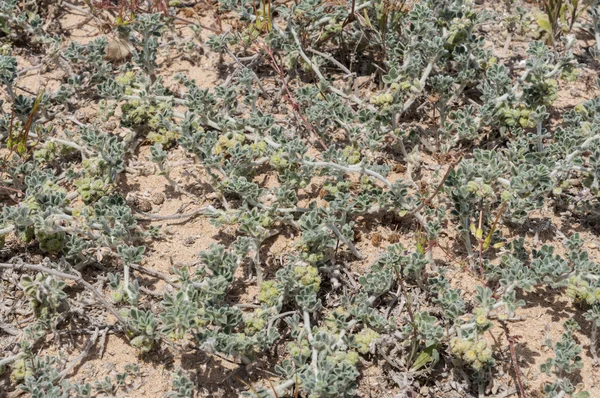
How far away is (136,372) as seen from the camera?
381cm

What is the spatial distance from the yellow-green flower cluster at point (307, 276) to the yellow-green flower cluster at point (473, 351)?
85 centimetres

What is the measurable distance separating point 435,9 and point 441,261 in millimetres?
2059

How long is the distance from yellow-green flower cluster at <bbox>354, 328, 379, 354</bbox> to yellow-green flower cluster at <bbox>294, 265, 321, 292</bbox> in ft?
1.30

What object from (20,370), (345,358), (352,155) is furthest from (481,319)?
(20,370)

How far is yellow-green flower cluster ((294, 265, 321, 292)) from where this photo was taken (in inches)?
153

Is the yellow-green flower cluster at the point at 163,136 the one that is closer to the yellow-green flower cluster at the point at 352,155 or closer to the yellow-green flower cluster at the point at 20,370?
the yellow-green flower cluster at the point at 352,155

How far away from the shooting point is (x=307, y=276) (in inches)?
153

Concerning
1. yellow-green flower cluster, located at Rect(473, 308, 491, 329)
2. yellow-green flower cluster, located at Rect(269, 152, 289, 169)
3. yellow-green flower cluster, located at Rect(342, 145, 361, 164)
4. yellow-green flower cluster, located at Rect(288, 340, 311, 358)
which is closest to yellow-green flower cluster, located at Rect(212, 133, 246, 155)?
yellow-green flower cluster, located at Rect(269, 152, 289, 169)

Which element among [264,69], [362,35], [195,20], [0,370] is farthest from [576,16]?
[0,370]

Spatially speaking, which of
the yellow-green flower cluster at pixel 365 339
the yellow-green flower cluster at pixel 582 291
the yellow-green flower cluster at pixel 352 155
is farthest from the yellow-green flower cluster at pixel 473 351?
the yellow-green flower cluster at pixel 352 155

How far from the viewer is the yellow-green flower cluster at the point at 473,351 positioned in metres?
3.49

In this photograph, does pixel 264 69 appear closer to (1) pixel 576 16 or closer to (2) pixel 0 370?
(1) pixel 576 16

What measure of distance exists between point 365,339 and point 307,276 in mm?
503

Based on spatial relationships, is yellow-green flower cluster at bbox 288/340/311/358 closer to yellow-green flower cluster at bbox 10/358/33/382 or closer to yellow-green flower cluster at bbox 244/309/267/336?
yellow-green flower cluster at bbox 244/309/267/336
